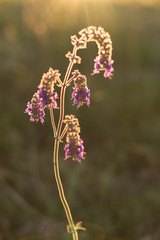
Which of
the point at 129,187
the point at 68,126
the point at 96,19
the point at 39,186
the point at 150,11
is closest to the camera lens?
the point at 68,126

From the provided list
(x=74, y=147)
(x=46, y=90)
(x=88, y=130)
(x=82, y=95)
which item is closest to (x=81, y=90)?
(x=82, y=95)

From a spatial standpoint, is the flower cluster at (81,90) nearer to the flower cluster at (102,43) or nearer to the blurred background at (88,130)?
the flower cluster at (102,43)

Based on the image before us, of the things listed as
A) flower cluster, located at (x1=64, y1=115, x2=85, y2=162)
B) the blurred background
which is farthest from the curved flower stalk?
the blurred background

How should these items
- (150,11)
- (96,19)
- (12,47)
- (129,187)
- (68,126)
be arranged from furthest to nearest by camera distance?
(150,11)
(96,19)
(12,47)
(129,187)
(68,126)

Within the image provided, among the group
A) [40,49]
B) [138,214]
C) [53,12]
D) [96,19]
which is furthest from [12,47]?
[138,214]

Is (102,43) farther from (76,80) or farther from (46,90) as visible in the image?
(46,90)

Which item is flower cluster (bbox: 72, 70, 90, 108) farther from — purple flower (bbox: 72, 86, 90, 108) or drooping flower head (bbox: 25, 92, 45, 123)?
drooping flower head (bbox: 25, 92, 45, 123)

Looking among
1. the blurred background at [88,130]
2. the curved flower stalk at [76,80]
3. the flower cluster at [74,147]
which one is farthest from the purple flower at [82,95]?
the blurred background at [88,130]

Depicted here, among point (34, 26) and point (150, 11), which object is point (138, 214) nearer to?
point (34, 26)
